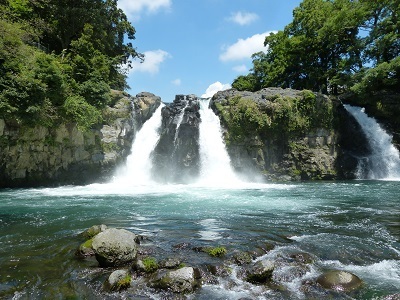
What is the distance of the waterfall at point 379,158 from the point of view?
91.3ft

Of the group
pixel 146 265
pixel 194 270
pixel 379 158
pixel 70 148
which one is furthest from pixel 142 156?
pixel 194 270

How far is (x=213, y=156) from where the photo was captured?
27.6m

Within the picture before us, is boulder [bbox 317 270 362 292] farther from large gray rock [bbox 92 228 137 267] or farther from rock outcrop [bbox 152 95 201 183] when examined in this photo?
rock outcrop [bbox 152 95 201 183]

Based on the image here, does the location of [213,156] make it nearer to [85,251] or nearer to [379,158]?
[379,158]

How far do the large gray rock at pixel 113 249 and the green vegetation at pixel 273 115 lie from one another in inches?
847

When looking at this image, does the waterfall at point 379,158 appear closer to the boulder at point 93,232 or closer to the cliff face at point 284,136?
the cliff face at point 284,136

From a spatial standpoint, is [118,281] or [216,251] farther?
[216,251]

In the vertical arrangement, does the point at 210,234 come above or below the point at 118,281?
above

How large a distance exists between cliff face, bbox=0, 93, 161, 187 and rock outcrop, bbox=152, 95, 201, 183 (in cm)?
255

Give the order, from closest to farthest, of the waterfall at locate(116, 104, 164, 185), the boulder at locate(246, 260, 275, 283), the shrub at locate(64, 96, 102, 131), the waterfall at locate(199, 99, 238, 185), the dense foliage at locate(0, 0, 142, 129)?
the boulder at locate(246, 260, 275, 283) < the dense foliage at locate(0, 0, 142, 129) < the shrub at locate(64, 96, 102, 131) < the waterfall at locate(116, 104, 164, 185) < the waterfall at locate(199, 99, 238, 185)

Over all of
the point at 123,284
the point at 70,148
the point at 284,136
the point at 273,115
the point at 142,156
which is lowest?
the point at 123,284

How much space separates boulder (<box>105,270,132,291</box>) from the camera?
5.50 m

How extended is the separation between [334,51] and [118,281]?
3938cm

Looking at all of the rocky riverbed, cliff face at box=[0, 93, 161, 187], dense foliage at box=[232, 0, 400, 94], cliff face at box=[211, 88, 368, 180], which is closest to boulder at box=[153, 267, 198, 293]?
the rocky riverbed
